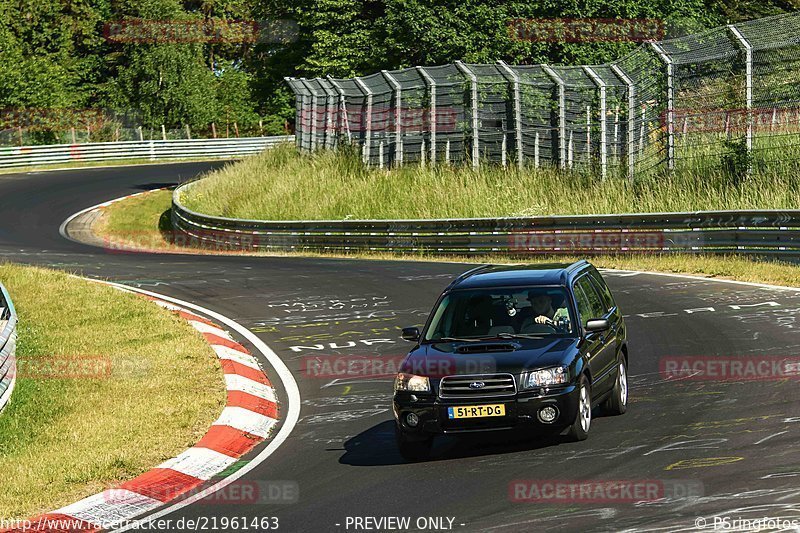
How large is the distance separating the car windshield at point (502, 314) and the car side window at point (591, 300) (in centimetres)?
48

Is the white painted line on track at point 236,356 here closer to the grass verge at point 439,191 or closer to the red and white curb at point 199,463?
the red and white curb at point 199,463

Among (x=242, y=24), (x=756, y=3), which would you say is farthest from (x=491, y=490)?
(x=242, y=24)

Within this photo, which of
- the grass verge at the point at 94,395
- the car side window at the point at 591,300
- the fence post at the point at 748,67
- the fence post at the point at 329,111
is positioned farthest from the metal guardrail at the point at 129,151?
the car side window at the point at 591,300

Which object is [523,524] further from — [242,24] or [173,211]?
[242,24]

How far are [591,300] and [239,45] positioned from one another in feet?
278

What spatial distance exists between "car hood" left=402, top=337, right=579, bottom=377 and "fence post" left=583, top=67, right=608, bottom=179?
1869 cm

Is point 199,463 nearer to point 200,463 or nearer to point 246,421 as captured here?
point 200,463

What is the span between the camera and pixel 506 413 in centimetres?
993

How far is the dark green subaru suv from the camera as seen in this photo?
392 inches

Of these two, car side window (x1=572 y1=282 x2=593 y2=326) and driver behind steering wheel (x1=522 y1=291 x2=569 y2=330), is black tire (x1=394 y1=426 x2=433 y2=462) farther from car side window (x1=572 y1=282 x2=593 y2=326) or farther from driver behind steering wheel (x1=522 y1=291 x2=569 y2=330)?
car side window (x1=572 y1=282 x2=593 y2=326)

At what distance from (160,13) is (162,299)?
58221mm

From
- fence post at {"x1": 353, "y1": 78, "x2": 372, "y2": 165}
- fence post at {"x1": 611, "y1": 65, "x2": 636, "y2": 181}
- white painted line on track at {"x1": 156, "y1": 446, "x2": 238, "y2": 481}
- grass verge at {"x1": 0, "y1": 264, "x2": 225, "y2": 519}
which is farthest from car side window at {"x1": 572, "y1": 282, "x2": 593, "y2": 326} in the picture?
fence post at {"x1": 353, "y1": 78, "x2": 372, "y2": 165}

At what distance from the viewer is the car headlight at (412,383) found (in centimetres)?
1018

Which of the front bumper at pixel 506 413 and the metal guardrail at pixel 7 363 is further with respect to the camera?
the metal guardrail at pixel 7 363
